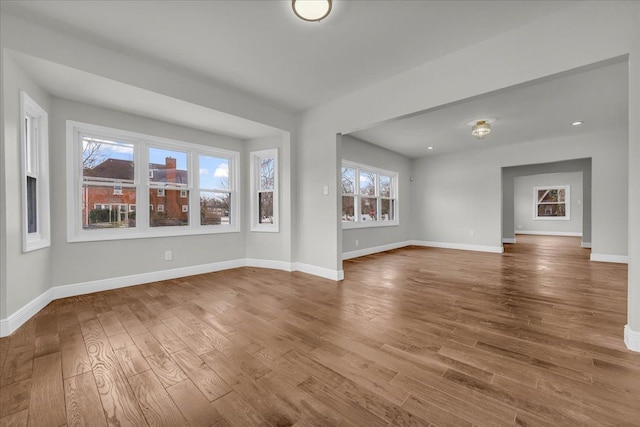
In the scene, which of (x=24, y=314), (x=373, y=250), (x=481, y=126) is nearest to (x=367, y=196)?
(x=373, y=250)

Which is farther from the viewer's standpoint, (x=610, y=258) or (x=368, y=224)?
(x=368, y=224)

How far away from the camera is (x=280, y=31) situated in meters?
2.39

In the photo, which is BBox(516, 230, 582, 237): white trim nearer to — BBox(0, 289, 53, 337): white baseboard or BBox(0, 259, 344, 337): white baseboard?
BBox(0, 259, 344, 337): white baseboard

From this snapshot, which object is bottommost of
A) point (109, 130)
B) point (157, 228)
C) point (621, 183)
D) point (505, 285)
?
point (505, 285)

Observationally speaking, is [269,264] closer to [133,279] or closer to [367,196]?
[133,279]

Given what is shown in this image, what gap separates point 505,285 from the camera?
3615 millimetres

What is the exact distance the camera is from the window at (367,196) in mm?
5961

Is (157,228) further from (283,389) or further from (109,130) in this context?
(283,389)

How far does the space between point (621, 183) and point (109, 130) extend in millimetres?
9103

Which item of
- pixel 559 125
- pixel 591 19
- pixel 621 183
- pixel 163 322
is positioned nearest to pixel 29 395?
pixel 163 322

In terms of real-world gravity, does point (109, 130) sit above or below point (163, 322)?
above

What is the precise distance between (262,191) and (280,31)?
114 inches

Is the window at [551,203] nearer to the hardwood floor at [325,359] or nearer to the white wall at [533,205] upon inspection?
the white wall at [533,205]

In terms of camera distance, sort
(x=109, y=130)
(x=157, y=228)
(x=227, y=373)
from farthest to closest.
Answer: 1. (x=157, y=228)
2. (x=109, y=130)
3. (x=227, y=373)
